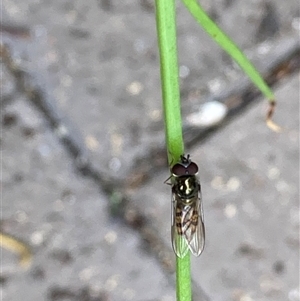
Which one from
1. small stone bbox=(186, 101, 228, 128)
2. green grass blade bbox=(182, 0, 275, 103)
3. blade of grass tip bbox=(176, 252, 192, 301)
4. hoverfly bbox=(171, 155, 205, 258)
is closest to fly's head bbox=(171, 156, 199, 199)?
hoverfly bbox=(171, 155, 205, 258)

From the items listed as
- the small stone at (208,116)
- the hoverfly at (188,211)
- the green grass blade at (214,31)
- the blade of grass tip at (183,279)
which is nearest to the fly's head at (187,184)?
the hoverfly at (188,211)

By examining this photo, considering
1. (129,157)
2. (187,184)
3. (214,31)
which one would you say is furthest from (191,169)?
(129,157)

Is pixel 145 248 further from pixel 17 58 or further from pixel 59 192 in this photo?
pixel 17 58

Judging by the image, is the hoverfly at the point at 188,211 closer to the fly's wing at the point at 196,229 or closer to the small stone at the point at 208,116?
the fly's wing at the point at 196,229

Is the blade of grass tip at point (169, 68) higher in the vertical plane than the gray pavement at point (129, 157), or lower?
lower

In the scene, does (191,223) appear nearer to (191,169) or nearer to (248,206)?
(191,169)

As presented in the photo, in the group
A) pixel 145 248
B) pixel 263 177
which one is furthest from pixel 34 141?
pixel 263 177

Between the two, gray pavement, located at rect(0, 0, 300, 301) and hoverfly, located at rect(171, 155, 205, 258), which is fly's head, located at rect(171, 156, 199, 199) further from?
gray pavement, located at rect(0, 0, 300, 301)
